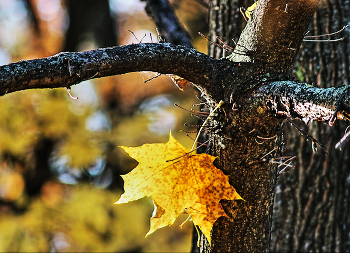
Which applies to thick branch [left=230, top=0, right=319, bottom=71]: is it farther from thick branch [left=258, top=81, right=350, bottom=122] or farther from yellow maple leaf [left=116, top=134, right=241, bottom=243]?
yellow maple leaf [left=116, top=134, right=241, bottom=243]

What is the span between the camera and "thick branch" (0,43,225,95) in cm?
48

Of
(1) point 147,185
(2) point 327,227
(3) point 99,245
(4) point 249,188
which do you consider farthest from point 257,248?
(3) point 99,245

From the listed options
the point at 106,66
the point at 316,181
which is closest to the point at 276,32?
the point at 106,66

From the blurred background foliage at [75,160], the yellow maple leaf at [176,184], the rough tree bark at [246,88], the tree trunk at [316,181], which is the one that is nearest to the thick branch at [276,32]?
the rough tree bark at [246,88]

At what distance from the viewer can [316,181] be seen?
124 cm

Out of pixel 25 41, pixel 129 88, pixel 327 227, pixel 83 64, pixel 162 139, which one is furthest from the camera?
pixel 129 88

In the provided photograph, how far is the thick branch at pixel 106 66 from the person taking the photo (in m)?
0.48

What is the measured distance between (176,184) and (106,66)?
1.06 ft

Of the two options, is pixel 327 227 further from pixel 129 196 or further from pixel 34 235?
pixel 34 235

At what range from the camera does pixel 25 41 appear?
3623mm

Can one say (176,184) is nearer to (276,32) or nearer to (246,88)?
(246,88)

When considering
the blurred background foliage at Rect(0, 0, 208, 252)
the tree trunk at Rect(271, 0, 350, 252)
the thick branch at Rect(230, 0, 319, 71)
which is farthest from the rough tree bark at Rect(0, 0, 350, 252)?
the blurred background foliage at Rect(0, 0, 208, 252)

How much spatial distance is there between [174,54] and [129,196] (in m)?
0.35

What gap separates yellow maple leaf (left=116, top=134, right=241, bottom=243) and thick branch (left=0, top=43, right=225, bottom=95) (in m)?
0.18
